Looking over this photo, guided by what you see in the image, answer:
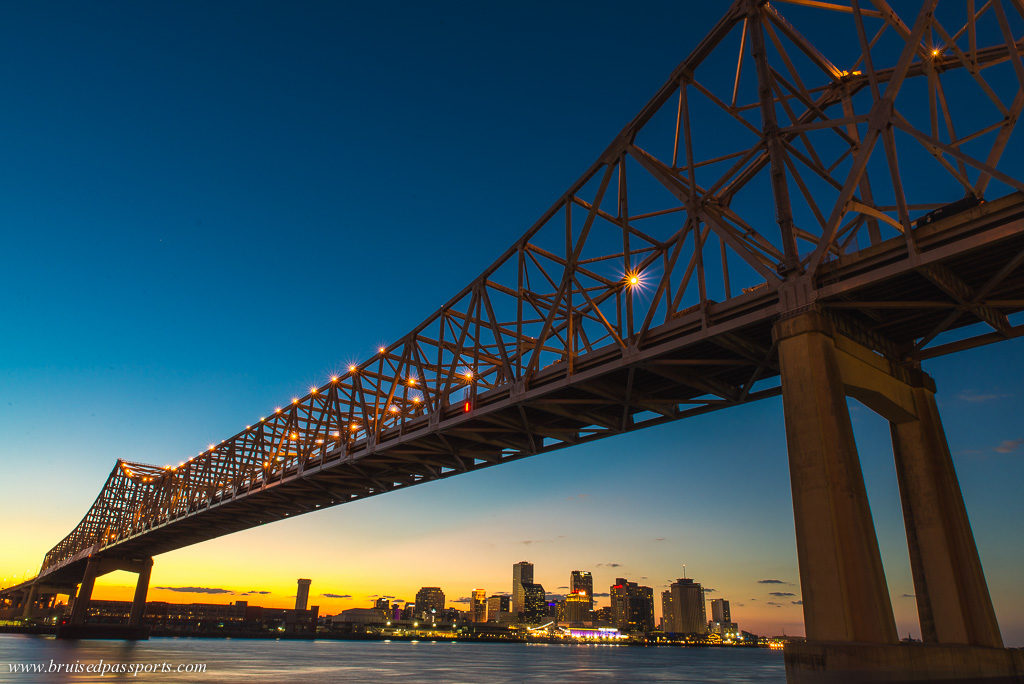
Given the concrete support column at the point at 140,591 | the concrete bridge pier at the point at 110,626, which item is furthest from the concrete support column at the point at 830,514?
the concrete bridge pier at the point at 110,626

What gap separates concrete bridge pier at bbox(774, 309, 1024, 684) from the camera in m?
15.3

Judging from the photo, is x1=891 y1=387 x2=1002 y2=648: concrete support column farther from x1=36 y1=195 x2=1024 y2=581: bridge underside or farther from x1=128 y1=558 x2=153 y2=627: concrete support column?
x1=128 y1=558 x2=153 y2=627: concrete support column

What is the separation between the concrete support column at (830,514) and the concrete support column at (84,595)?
117 metres

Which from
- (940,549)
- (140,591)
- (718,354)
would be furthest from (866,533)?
(140,591)

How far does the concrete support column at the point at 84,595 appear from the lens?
343 feet

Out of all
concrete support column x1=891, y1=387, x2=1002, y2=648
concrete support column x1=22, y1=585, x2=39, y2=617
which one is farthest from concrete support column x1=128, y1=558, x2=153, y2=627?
concrete support column x1=891, y1=387, x2=1002, y2=648

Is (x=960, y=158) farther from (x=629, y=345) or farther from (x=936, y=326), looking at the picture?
(x=629, y=345)

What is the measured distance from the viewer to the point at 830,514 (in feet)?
53.2

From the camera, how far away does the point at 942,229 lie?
17.8 meters

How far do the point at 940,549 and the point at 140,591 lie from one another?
115062 mm

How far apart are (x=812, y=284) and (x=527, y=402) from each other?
15.2m

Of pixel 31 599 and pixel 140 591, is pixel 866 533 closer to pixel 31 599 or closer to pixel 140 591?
pixel 140 591

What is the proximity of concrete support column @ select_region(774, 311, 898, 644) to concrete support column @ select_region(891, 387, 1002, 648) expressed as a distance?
572cm

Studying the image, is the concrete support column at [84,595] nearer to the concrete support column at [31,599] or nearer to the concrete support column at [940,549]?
the concrete support column at [31,599]
